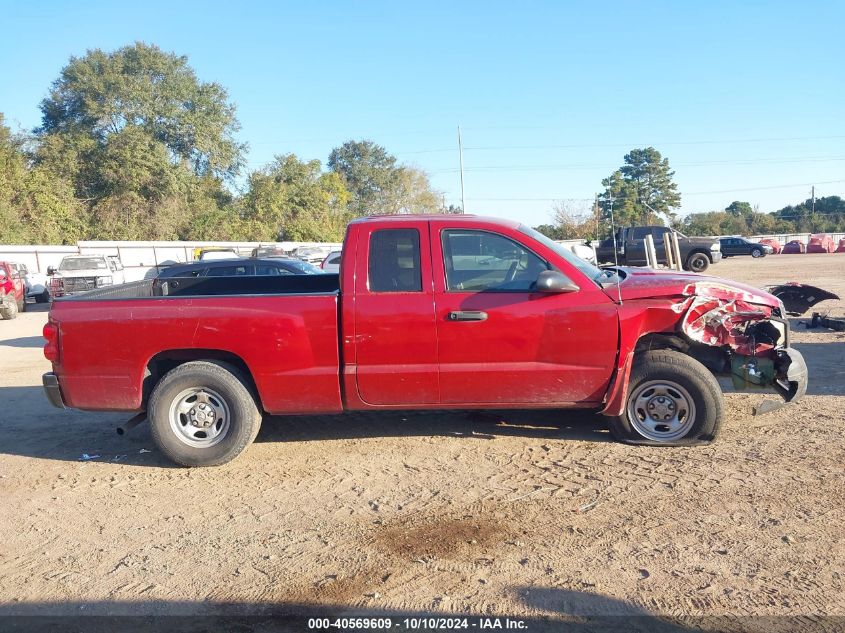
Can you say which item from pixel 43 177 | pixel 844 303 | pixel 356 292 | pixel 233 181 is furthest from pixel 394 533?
pixel 233 181

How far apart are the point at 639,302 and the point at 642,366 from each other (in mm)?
521

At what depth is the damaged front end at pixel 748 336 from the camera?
5.57 meters

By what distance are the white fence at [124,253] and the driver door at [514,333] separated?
25.4 m

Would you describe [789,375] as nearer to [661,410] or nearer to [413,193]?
[661,410]

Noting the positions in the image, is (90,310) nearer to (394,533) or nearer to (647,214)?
(394,533)

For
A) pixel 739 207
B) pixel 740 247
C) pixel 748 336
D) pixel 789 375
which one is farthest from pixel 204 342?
pixel 739 207

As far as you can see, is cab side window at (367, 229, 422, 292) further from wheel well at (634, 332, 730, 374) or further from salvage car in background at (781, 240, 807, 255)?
salvage car in background at (781, 240, 807, 255)

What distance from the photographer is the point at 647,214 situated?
6956cm

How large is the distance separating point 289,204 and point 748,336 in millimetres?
53224

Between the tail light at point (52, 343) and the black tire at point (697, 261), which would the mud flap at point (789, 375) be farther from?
the black tire at point (697, 261)

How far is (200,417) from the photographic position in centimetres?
566

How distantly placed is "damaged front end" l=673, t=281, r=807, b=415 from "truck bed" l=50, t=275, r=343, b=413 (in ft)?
9.81

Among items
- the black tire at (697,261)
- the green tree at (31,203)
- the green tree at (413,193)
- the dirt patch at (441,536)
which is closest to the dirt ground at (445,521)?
the dirt patch at (441,536)

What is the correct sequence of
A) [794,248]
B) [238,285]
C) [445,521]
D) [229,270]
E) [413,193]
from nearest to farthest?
1. [445,521]
2. [238,285]
3. [229,270]
4. [794,248]
5. [413,193]
